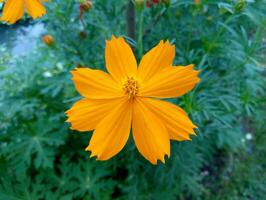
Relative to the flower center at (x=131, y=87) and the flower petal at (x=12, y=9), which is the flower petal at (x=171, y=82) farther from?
the flower petal at (x=12, y=9)

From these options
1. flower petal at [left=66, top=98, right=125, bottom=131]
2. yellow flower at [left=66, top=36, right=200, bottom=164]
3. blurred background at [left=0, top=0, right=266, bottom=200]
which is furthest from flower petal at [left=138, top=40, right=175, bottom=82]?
blurred background at [left=0, top=0, right=266, bottom=200]

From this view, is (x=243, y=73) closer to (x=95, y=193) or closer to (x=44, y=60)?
(x=95, y=193)

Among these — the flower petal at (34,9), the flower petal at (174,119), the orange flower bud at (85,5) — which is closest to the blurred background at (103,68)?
the orange flower bud at (85,5)

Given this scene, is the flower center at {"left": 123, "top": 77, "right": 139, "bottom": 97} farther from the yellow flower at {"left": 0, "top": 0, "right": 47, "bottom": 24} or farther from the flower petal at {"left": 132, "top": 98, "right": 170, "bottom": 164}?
the yellow flower at {"left": 0, "top": 0, "right": 47, "bottom": 24}

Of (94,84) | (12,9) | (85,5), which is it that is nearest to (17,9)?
(12,9)

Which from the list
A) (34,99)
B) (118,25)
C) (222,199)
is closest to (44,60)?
(34,99)

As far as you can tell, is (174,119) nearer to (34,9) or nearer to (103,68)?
(34,9)
